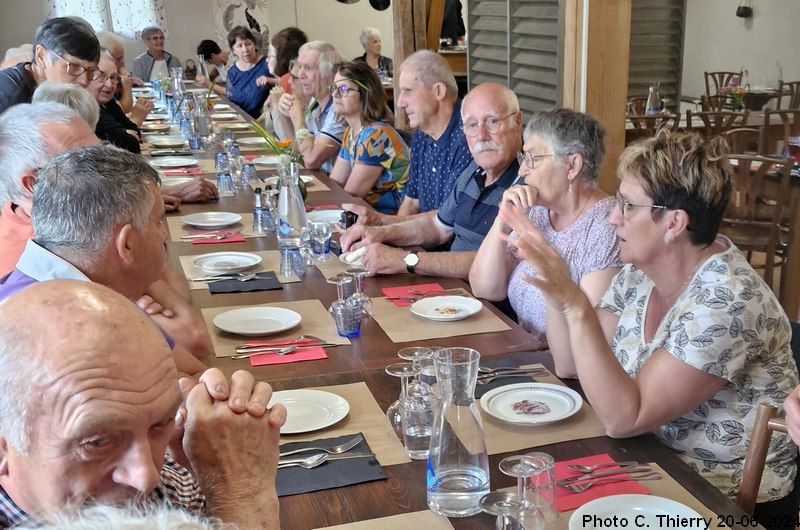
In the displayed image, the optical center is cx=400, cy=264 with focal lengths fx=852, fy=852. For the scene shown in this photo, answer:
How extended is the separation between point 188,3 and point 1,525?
487 inches

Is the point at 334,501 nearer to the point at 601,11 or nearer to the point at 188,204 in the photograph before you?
the point at 188,204

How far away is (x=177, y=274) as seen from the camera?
2666mm

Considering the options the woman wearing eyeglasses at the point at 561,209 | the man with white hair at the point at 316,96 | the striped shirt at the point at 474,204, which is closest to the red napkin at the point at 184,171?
the man with white hair at the point at 316,96

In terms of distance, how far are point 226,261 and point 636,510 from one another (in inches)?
75.4

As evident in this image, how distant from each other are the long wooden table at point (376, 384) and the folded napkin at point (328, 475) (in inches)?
0.6

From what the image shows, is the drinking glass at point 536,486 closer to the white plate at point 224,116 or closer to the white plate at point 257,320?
the white plate at point 257,320

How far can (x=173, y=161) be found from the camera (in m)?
5.11

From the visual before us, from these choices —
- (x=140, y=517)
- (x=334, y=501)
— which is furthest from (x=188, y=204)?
(x=140, y=517)

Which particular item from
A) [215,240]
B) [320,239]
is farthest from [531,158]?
[215,240]

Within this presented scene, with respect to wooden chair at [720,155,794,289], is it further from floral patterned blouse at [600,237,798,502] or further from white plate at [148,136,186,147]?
white plate at [148,136,186,147]

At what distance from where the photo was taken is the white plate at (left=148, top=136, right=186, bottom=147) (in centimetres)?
581

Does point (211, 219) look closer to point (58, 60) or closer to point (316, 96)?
point (58, 60)

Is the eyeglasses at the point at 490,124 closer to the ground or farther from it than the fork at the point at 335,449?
farther from it

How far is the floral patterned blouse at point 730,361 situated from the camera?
1.75m
